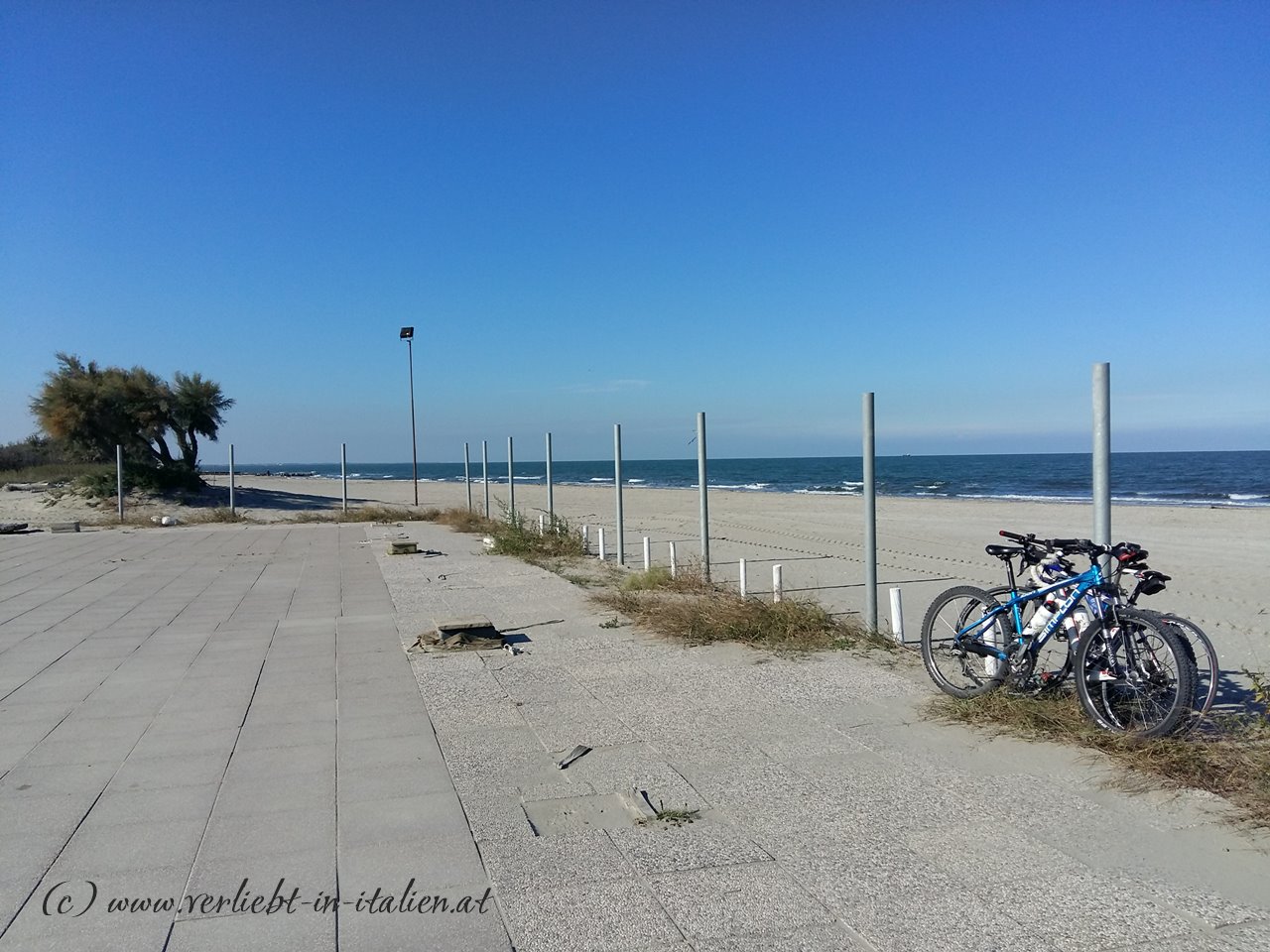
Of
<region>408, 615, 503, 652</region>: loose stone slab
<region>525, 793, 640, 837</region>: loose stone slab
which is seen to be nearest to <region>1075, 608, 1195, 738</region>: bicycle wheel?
<region>525, 793, 640, 837</region>: loose stone slab

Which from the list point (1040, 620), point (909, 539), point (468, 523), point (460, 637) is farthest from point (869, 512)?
point (468, 523)

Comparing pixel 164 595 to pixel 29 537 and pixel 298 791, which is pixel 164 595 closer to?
pixel 298 791

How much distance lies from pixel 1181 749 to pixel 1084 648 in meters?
0.63

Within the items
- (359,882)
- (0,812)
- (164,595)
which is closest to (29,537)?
(164,595)

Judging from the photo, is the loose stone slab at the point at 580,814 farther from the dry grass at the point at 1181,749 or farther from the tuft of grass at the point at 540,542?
the tuft of grass at the point at 540,542

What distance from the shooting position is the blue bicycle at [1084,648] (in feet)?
15.0

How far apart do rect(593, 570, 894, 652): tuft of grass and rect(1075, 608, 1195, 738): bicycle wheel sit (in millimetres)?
2781

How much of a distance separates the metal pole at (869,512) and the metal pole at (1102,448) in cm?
209

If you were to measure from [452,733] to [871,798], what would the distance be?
8.03 feet

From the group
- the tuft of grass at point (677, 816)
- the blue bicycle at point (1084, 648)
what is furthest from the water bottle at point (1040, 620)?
the tuft of grass at point (677, 816)

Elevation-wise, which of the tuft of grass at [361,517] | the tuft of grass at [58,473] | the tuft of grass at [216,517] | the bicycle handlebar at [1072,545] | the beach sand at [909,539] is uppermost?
the tuft of grass at [58,473]

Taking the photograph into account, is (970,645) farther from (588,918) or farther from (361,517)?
(361,517)

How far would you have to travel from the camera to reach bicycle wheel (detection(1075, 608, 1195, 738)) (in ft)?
14.5

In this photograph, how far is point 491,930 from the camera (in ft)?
10.3
